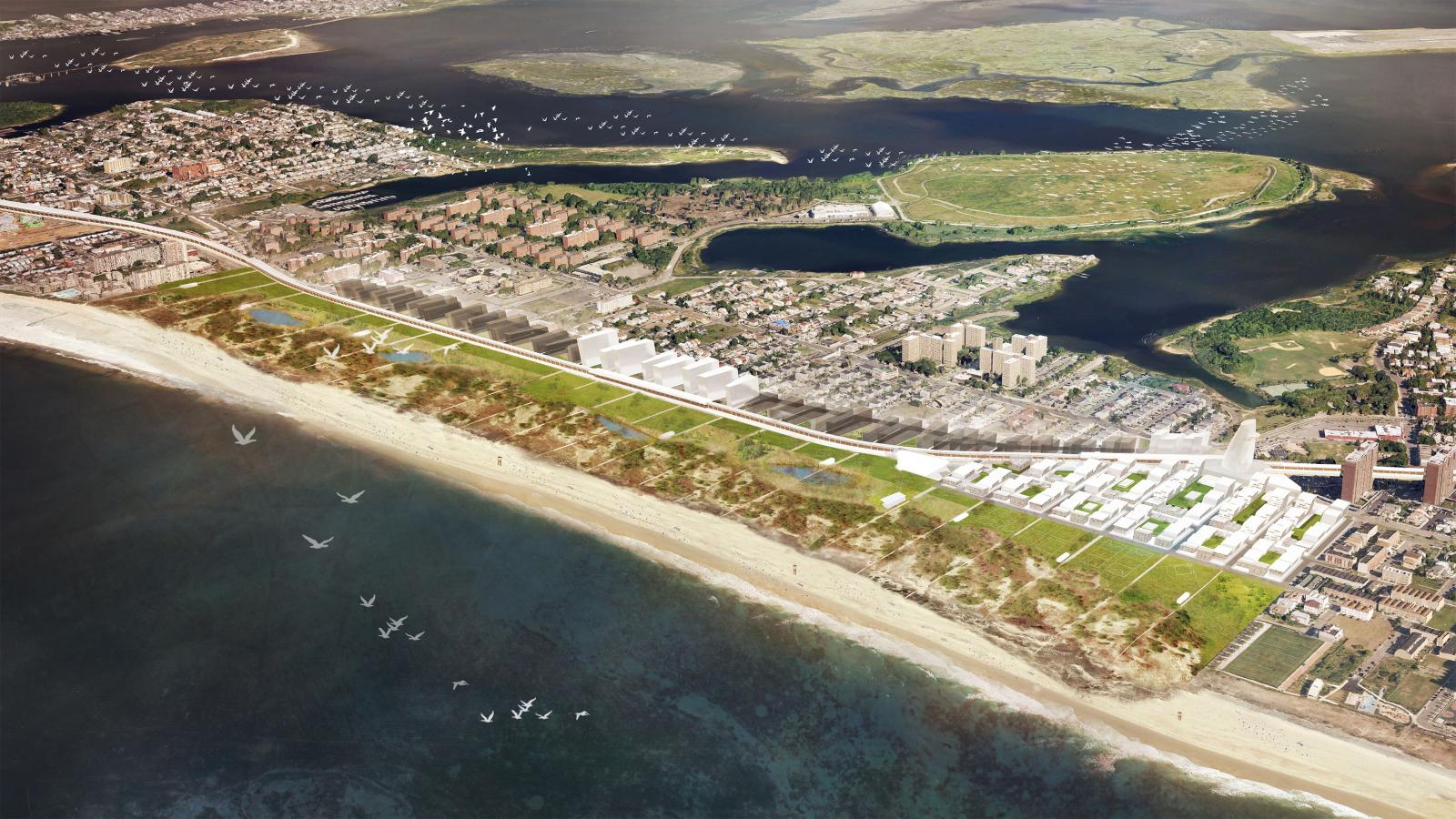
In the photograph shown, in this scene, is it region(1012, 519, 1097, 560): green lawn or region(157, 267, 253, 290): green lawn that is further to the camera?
region(157, 267, 253, 290): green lawn

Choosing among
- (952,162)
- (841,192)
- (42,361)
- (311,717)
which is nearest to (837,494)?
(311,717)

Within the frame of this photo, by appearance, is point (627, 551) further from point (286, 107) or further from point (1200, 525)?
point (286, 107)

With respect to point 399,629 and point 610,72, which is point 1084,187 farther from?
point 399,629

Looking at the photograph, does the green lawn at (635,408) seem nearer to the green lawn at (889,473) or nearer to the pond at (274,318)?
the green lawn at (889,473)

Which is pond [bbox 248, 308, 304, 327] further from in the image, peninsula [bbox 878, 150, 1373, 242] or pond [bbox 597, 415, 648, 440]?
peninsula [bbox 878, 150, 1373, 242]

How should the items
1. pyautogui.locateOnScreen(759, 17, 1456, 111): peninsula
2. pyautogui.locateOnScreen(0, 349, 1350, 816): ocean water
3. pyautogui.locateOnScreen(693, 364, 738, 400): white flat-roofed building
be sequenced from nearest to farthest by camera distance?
pyautogui.locateOnScreen(0, 349, 1350, 816): ocean water < pyautogui.locateOnScreen(693, 364, 738, 400): white flat-roofed building < pyautogui.locateOnScreen(759, 17, 1456, 111): peninsula

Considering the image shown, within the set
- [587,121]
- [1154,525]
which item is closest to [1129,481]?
[1154,525]

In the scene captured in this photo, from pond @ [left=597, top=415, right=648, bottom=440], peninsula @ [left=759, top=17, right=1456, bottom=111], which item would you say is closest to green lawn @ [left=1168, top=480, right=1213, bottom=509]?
pond @ [left=597, top=415, right=648, bottom=440]
